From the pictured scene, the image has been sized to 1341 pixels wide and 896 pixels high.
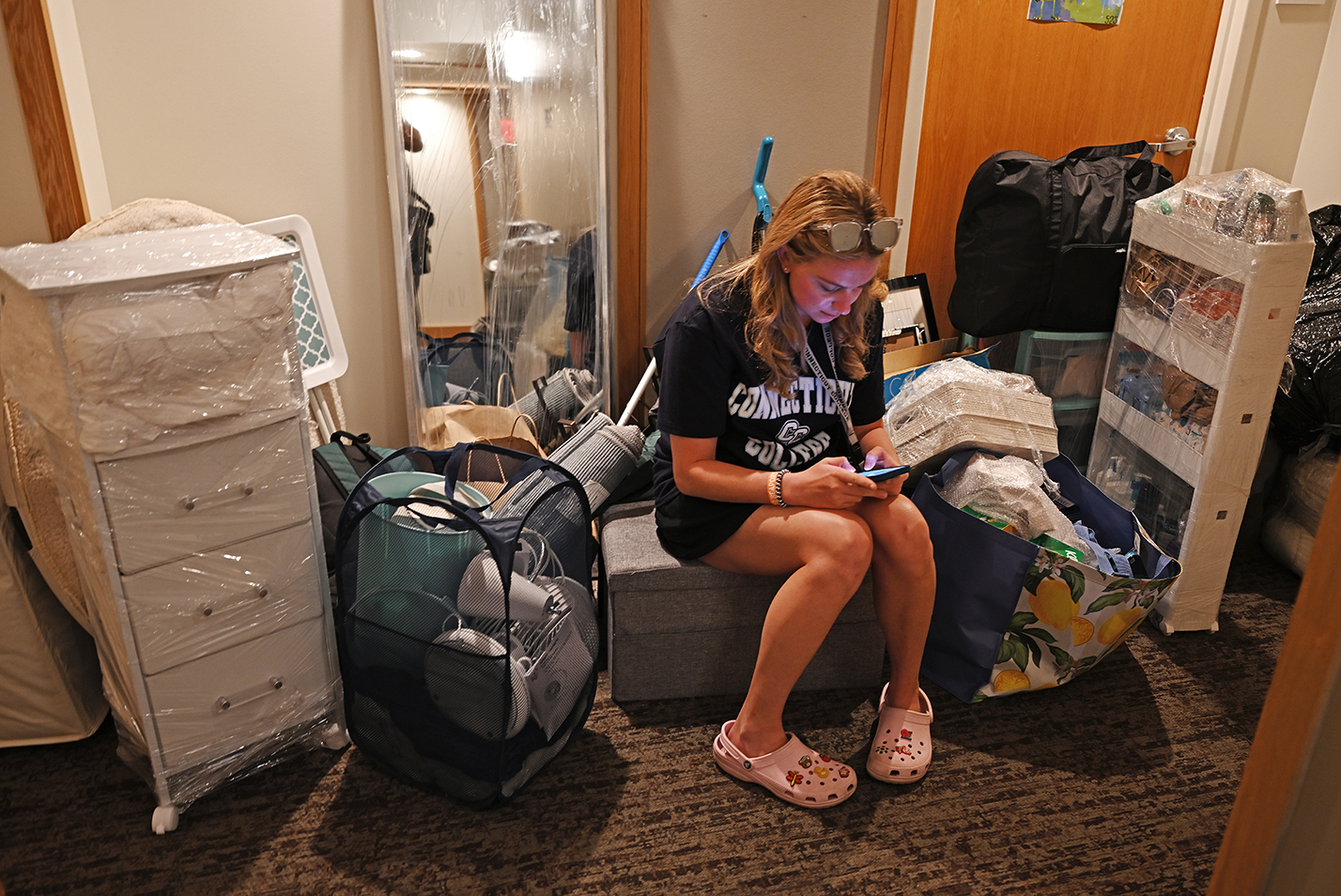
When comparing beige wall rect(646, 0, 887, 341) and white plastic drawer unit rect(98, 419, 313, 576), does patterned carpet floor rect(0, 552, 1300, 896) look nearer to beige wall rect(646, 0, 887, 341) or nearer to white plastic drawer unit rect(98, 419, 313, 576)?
white plastic drawer unit rect(98, 419, 313, 576)

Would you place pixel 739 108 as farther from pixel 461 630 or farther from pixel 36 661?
pixel 36 661

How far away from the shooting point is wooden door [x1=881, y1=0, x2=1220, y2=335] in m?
2.50

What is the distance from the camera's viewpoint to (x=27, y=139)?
67.2 inches

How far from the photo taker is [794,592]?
164 cm

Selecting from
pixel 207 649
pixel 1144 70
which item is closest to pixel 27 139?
pixel 207 649

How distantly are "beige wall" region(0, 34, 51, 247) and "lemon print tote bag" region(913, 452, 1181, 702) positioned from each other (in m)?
1.82

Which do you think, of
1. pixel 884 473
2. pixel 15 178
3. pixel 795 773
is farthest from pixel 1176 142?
pixel 15 178

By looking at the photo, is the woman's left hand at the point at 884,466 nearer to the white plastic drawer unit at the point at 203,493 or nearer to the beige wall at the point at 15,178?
the white plastic drawer unit at the point at 203,493

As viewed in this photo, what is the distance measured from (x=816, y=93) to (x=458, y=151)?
3.15 ft

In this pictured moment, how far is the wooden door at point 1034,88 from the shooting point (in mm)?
2496

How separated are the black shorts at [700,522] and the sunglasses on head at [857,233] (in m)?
0.51

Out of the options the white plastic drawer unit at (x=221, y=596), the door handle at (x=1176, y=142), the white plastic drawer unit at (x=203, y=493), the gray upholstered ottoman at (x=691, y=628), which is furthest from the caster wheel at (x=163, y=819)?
the door handle at (x=1176, y=142)

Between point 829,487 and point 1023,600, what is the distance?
0.50 metres

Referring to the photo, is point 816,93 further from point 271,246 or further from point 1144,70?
point 271,246
